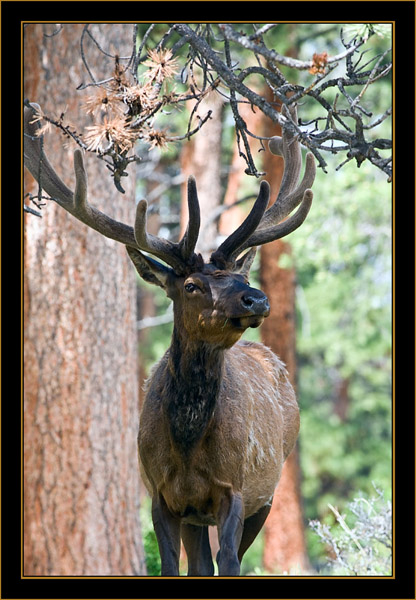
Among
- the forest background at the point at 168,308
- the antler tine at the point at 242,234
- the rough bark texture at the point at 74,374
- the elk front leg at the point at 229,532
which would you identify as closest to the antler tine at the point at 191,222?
the antler tine at the point at 242,234

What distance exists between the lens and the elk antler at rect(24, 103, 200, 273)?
5801 mm

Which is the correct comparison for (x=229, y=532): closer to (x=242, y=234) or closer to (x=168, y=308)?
(x=242, y=234)

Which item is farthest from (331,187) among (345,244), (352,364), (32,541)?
(32,541)

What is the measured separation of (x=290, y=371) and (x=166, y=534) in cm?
1025

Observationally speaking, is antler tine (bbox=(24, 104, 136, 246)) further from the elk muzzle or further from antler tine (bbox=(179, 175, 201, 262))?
the elk muzzle

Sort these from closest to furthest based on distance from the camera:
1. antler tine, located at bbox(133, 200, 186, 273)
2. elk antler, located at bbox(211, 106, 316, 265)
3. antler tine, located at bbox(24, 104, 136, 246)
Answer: antler tine, located at bbox(133, 200, 186, 273) → elk antler, located at bbox(211, 106, 316, 265) → antler tine, located at bbox(24, 104, 136, 246)

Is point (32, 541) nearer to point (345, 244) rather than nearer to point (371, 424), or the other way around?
point (345, 244)

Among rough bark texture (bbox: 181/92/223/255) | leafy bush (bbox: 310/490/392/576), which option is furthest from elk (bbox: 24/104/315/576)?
rough bark texture (bbox: 181/92/223/255)

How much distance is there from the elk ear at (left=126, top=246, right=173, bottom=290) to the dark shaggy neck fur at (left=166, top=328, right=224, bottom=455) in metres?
0.41

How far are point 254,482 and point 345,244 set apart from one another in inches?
448

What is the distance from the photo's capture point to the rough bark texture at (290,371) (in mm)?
16219

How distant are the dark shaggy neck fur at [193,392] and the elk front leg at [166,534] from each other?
0.47m

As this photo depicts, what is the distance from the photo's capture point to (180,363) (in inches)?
238

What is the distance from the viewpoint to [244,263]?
6.41 m
